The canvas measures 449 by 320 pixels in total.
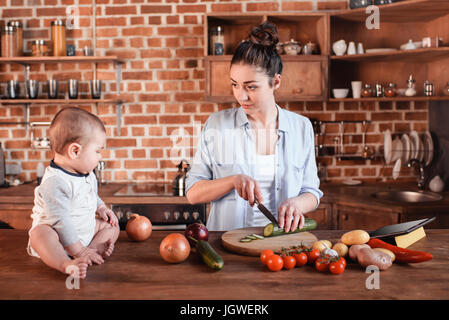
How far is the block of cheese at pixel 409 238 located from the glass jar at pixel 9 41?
3.18m

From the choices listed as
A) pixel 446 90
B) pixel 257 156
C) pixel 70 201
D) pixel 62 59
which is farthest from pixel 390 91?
pixel 70 201

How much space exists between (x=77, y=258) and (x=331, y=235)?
3.19 ft

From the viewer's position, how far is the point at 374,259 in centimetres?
130

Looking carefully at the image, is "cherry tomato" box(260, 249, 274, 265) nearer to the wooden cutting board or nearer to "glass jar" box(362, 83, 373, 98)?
the wooden cutting board

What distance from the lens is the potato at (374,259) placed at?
1.29 m

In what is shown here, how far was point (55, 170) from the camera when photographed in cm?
134

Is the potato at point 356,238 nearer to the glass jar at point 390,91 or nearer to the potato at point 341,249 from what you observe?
the potato at point 341,249

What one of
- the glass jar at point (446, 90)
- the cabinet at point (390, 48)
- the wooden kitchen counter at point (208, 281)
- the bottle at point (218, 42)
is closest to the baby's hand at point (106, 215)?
the wooden kitchen counter at point (208, 281)

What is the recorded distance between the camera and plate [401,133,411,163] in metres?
3.37

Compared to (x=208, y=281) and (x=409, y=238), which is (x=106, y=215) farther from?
(x=409, y=238)

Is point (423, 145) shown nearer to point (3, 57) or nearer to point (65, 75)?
point (65, 75)

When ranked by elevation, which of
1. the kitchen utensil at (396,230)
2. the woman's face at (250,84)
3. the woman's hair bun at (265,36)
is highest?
the woman's hair bun at (265,36)

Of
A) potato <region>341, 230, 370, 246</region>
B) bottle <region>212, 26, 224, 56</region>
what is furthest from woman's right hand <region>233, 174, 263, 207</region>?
bottle <region>212, 26, 224, 56</region>
